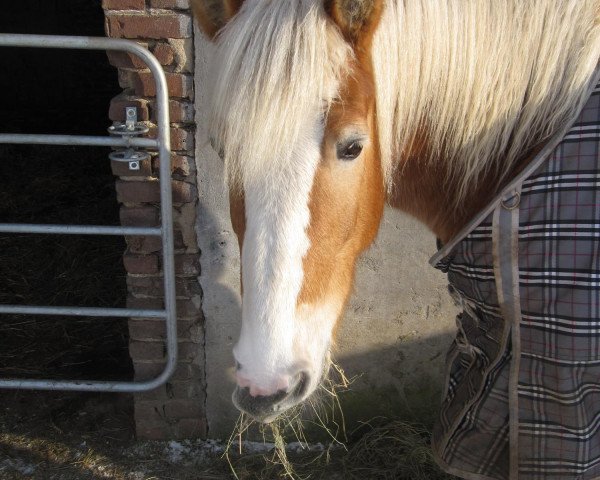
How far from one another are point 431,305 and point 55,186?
3358 mm

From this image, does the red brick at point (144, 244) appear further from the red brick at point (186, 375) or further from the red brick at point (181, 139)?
the red brick at point (186, 375)

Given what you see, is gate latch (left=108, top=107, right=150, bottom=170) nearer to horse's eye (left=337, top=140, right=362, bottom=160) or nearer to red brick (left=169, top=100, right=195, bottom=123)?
red brick (left=169, top=100, right=195, bottom=123)

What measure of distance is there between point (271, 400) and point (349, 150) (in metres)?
0.54

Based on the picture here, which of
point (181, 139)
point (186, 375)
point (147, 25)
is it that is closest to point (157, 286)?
point (186, 375)

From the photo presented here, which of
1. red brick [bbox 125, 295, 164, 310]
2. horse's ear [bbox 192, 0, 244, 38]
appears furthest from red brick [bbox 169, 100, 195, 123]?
red brick [bbox 125, 295, 164, 310]

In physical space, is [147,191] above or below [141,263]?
above

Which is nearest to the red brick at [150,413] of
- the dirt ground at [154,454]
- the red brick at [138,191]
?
the dirt ground at [154,454]

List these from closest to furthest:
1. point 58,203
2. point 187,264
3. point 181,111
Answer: point 181,111
point 187,264
point 58,203

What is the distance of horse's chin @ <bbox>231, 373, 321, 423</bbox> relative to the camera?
3.65ft

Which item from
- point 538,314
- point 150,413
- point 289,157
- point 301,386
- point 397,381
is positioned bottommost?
point 150,413

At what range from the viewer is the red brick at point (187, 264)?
2.11 meters

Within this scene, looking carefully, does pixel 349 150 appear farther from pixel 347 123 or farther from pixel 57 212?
pixel 57 212

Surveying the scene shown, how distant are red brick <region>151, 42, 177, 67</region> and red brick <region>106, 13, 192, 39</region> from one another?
0.03 metres

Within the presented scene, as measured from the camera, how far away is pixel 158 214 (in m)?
2.01
